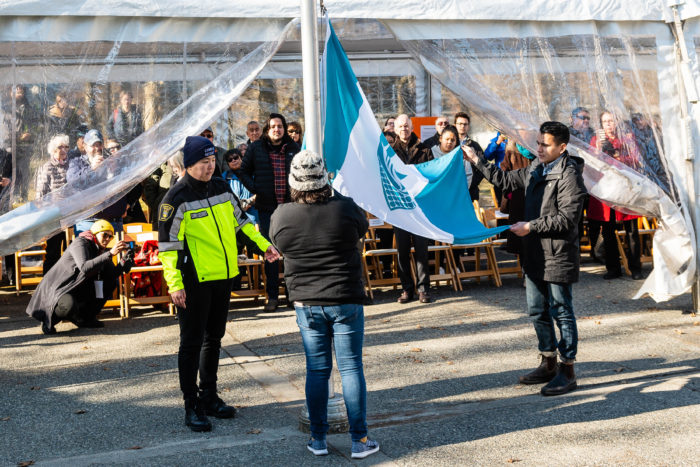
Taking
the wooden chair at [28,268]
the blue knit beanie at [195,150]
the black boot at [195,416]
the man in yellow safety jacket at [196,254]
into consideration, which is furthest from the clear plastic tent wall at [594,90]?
the wooden chair at [28,268]

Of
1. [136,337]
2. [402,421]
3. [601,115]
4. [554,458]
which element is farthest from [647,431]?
[136,337]

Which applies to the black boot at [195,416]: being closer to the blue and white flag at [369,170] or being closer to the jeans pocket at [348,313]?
the jeans pocket at [348,313]

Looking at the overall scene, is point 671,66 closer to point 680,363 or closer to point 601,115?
point 601,115

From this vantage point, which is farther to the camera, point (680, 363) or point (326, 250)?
point (680, 363)

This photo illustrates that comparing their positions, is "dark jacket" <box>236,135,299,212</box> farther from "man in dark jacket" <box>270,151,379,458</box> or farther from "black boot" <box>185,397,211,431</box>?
"man in dark jacket" <box>270,151,379,458</box>

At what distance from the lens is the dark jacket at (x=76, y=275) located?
28.5 feet

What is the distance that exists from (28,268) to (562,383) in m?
7.65

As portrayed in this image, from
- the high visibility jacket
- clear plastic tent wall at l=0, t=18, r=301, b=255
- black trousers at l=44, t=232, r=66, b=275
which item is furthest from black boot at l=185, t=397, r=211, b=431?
black trousers at l=44, t=232, r=66, b=275

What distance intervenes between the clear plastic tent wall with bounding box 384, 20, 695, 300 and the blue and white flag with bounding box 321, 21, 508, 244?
4.22ft

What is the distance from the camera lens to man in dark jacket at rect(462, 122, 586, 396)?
20.2 ft

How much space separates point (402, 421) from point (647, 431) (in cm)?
155

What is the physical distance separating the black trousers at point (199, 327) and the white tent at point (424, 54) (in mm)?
2133

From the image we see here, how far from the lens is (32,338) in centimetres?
859

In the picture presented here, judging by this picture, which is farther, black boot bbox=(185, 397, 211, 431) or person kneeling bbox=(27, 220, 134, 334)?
person kneeling bbox=(27, 220, 134, 334)
